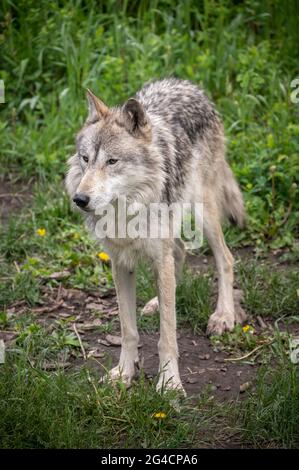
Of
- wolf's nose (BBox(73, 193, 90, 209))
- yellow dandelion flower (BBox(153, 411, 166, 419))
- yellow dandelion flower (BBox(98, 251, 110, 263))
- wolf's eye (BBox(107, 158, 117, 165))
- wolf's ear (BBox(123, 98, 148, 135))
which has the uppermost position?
wolf's ear (BBox(123, 98, 148, 135))

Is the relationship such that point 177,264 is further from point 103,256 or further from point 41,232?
point 41,232

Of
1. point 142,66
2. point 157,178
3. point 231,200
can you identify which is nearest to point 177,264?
point 231,200

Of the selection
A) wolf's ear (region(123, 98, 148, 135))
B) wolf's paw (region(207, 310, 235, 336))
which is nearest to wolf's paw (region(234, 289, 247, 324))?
wolf's paw (region(207, 310, 235, 336))

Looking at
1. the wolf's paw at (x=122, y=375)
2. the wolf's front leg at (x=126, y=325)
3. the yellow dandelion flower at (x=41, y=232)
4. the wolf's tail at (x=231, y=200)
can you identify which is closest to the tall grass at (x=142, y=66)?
the wolf's tail at (x=231, y=200)

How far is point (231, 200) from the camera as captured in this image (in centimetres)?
604

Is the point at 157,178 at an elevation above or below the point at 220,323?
above

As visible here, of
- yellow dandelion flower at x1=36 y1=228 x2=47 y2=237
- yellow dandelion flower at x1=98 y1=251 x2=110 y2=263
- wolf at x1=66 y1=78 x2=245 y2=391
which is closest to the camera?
wolf at x1=66 y1=78 x2=245 y2=391

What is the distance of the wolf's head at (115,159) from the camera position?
4.37m

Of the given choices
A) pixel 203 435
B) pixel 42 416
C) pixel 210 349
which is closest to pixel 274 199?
pixel 210 349

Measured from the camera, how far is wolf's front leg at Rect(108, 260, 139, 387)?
492 cm

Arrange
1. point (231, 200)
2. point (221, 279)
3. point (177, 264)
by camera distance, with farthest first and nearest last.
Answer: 1. point (231, 200)
2. point (177, 264)
3. point (221, 279)

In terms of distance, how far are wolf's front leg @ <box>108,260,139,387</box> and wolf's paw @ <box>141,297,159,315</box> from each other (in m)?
0.69

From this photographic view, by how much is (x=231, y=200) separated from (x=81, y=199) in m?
2.04

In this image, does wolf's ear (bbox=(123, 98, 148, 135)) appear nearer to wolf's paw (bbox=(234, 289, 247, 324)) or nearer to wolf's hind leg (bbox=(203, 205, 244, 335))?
wolf's hind leg (bbox=(203, 205, 244, 335))
